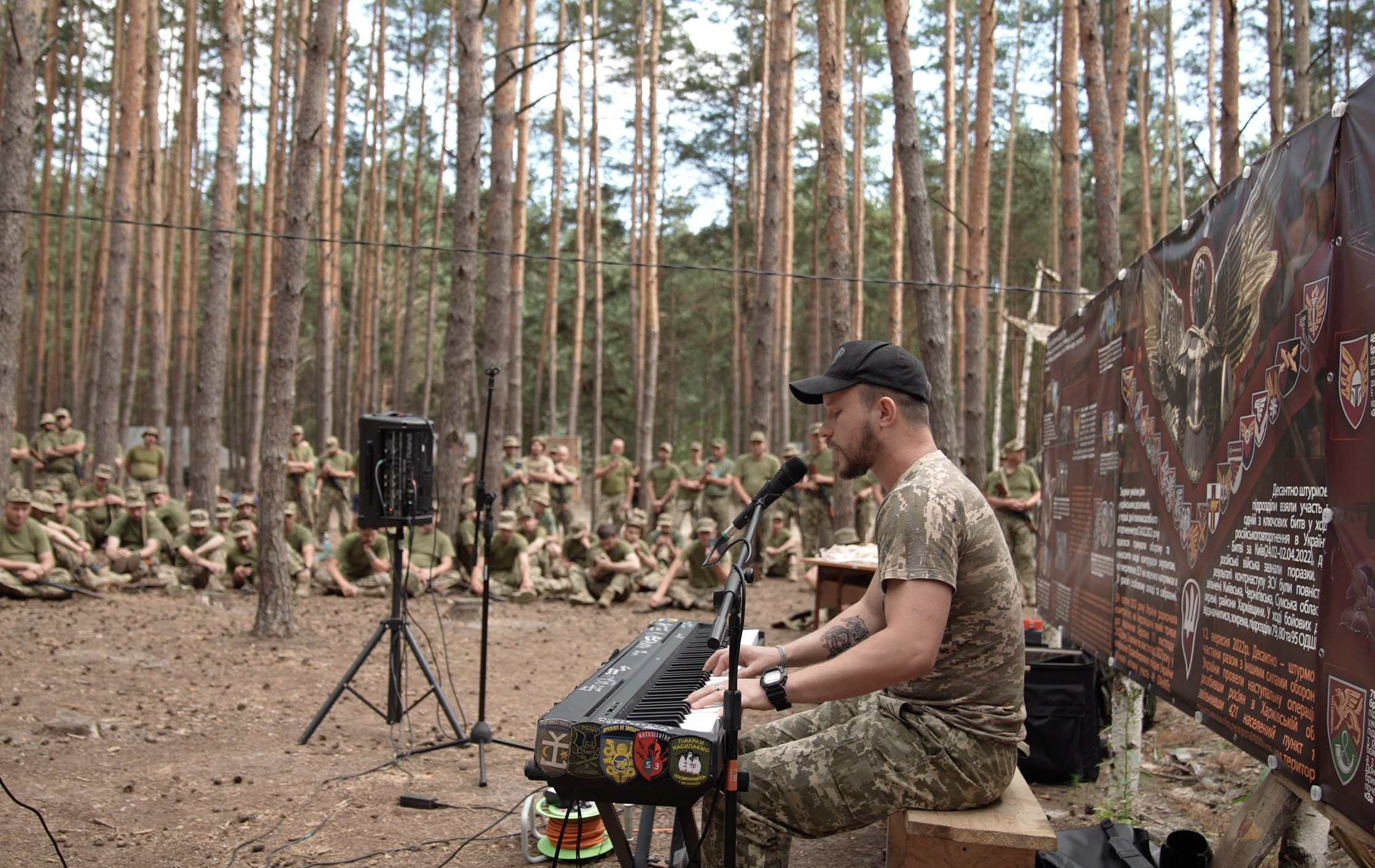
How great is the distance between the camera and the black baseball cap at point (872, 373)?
284 centimetres

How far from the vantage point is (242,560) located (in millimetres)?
12227

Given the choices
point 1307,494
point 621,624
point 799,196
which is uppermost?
point 799,196

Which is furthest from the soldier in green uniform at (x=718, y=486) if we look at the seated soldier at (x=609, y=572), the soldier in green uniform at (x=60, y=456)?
the soldier in green uniform at (x=60, y=456)

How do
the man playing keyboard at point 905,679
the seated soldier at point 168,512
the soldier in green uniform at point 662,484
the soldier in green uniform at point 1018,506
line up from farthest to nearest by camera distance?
the soldier in green uniform at point 662,484, the seated soldier at point 168,512, the soldier in green uniform at point 1018,506, the man playing keyboard at point 905,679

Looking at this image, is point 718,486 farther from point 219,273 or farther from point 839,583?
point 219,273

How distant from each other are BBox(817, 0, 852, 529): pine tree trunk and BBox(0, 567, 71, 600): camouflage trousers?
8726 mm

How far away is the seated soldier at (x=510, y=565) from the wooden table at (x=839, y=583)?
462 centimetres

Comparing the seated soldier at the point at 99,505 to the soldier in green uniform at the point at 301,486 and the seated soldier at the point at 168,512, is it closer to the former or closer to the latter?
the seated soldier at the point at 168,512

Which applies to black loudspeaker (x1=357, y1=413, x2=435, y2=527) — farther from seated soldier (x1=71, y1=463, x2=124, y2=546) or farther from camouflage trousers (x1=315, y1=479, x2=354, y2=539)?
camouflage trousers (x1=315, y1=479, x2=354, y2=539)

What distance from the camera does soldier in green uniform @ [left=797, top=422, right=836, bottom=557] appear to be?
1445cm

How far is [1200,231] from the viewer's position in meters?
3.70

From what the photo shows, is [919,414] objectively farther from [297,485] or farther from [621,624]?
[297,485]

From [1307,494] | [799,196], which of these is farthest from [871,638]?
[799,196]

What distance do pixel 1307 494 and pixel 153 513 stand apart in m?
13.6
